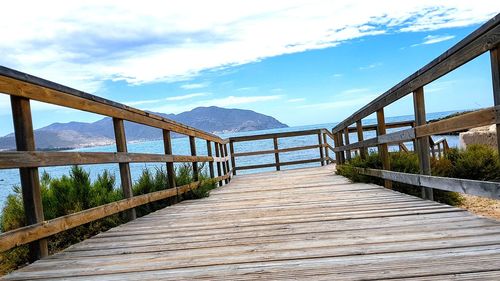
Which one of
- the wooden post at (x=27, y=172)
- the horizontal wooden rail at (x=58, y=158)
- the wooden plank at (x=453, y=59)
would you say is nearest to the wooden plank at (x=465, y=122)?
the wooden plank at (x=453, y=59)

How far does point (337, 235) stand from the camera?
289 cm

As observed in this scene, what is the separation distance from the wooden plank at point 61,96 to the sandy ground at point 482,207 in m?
3.96

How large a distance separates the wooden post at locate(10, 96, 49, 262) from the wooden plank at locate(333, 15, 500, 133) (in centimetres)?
286

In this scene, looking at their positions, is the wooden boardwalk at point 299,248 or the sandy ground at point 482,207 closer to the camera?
the wooden boardwalk at point 299,248

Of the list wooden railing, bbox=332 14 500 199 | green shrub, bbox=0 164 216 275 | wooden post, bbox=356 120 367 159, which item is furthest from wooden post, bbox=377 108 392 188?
green shrub, bbox=0 164 216 275

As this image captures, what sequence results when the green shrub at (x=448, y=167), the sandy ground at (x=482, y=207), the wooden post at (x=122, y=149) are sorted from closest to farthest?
the wooden post at (x=122, y=149) < the sandy ground at (x=482, y=207) < the green shrub at (x=448, y=167)

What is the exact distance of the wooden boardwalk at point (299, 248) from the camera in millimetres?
2105

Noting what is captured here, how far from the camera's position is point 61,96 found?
121 inches

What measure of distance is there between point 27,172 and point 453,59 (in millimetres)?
2940

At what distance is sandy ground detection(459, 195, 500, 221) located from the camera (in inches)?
195

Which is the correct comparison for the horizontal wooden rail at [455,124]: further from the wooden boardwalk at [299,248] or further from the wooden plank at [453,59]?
the wooden boardwalk at [299,248]

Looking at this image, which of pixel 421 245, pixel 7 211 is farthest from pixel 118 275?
pixel 7 211

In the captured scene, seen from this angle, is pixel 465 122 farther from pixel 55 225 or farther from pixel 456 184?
pixel 55 225

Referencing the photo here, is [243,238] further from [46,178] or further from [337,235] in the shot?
[46,178]
